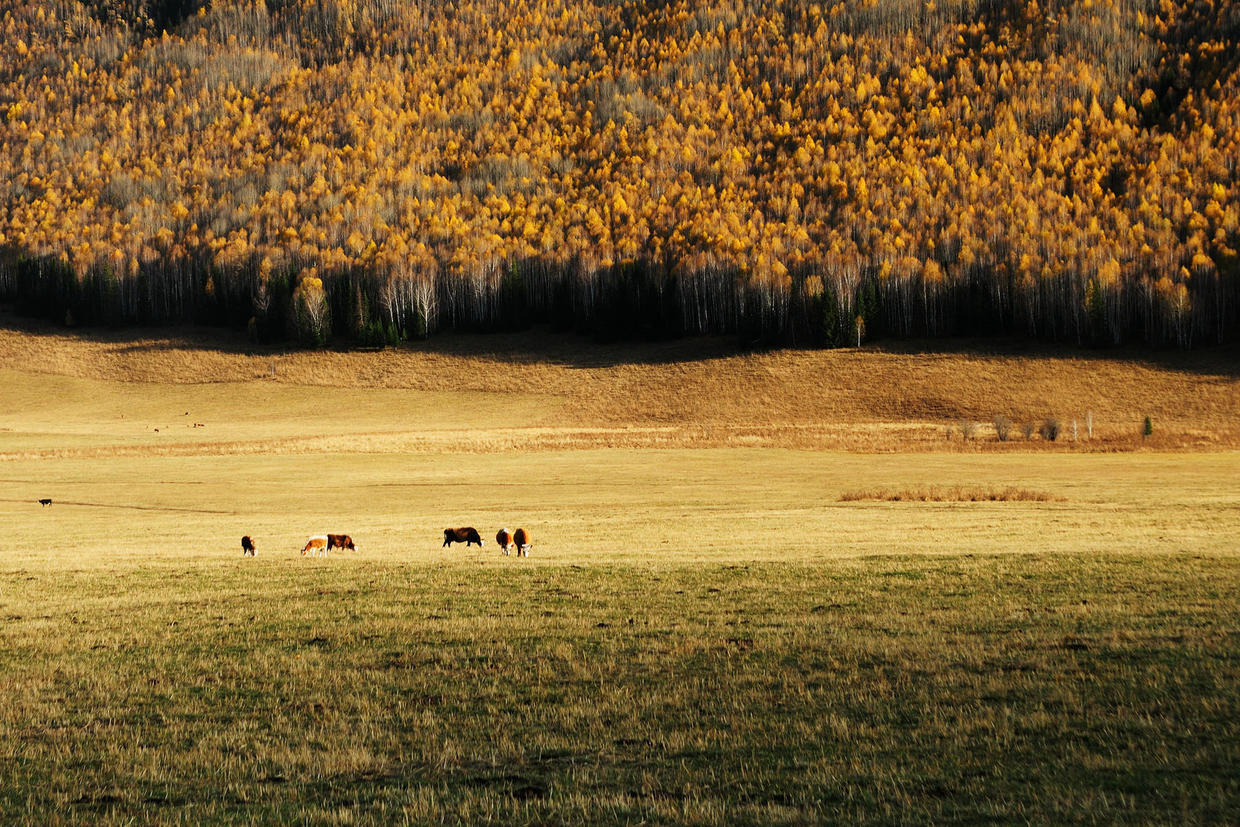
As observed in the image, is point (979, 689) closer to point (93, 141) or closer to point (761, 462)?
point (761, 462)

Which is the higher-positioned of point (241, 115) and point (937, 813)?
point (241, 115)

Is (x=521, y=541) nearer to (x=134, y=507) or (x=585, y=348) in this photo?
(x=134, y=507)

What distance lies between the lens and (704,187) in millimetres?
159750

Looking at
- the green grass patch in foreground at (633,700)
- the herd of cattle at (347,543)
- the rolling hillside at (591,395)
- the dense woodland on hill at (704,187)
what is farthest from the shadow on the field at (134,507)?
the dense woodland on hill at (704,187)

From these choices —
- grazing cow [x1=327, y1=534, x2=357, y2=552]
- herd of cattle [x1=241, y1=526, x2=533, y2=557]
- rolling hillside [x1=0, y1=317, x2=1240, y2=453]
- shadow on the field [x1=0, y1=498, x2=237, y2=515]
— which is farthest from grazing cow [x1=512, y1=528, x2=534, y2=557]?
rolling hillside [x1=0, y1=317, x2=1240, y2=453]

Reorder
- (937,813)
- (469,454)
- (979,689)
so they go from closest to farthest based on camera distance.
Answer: (937,813), (979,689), (469,454)

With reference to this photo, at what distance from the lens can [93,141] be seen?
192 meters

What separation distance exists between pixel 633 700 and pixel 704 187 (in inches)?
5959

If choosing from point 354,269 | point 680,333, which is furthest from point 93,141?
point 680,333

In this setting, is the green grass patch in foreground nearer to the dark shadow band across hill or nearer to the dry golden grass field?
the dry golden grass field

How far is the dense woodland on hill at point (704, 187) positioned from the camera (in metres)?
132

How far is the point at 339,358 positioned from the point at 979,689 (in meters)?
133

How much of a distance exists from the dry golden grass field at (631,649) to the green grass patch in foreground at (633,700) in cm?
6

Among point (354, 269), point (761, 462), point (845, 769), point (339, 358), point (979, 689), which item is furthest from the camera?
point (354, 269)
